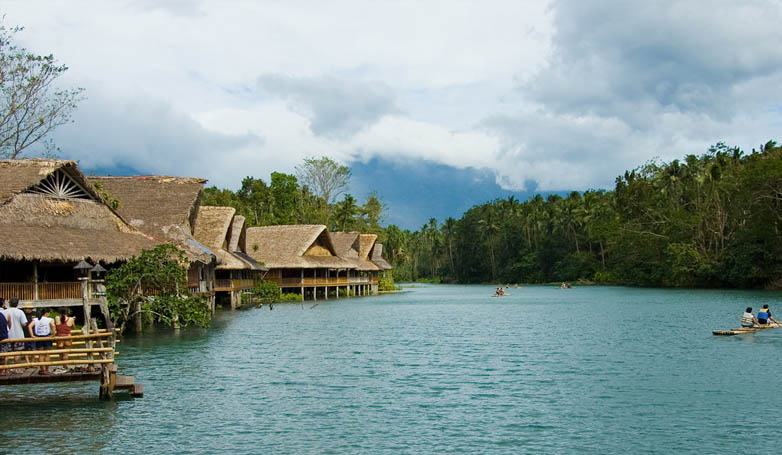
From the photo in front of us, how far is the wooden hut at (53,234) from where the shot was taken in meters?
22.9

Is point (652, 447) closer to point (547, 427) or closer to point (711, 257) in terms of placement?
point (547, 427)

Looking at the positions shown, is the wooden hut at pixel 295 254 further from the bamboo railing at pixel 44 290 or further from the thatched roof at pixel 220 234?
the bamboo railing at pixel 44 290

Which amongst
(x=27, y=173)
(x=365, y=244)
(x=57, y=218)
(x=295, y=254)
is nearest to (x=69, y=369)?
(x=57, y=218)

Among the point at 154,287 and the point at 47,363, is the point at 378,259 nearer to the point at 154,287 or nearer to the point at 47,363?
the point at 154,287

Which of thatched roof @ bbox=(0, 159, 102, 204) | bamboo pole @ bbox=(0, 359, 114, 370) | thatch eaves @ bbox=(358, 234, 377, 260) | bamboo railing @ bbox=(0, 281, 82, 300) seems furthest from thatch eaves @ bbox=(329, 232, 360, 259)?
bamboo pole @ bbox=(0, 359, 114, 370)

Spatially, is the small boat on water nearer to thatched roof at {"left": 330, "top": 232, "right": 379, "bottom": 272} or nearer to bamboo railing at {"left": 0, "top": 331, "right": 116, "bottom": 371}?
bamboo railing at {"left": 0, "top": 331, "right": 116, "bottom": 371}

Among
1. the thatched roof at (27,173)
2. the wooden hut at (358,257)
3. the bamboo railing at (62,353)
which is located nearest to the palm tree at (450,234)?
the wooden hut at (358,257)

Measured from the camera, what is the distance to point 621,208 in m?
79.5

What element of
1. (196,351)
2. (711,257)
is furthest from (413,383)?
(711,257)

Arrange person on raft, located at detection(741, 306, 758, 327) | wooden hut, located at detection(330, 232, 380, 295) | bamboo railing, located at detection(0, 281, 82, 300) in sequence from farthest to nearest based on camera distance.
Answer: wooden hut, located at detection(330, 232, 380, 295) → person on raft, located at detection(741, 306, 758, 327) → bamboo railing, located at detection(0, 281, 82, 300)

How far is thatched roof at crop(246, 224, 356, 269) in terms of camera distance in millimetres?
53094

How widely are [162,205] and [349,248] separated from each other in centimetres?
2985

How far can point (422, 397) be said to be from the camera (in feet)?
51.1

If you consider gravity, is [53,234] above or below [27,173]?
below
